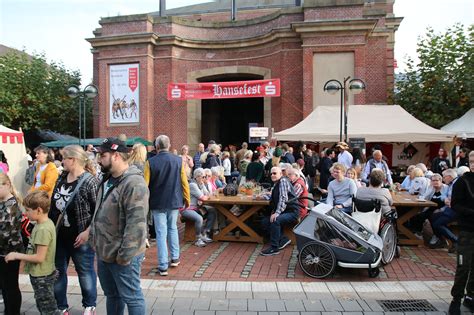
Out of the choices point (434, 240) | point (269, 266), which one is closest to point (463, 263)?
point (269, 266)

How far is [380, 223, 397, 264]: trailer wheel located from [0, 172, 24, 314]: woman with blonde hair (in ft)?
Answer: 15.3

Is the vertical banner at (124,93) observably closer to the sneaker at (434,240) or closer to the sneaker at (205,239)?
the sneaker at (205,239)

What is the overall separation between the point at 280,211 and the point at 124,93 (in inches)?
630

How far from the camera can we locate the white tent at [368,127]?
13180 mm

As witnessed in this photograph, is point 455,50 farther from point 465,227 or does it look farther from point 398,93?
point 465,227

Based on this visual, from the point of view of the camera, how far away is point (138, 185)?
3193 millimetres

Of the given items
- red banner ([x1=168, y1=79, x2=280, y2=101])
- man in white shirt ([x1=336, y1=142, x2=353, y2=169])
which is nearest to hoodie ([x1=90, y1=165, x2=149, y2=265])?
man in white shirt ([x1=336, y1=142, x2=353, y2=169])

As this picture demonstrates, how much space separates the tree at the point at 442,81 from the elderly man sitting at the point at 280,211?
1288cm

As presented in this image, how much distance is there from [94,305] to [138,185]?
1.75m

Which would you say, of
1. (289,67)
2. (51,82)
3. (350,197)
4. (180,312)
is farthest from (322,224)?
(51,82)

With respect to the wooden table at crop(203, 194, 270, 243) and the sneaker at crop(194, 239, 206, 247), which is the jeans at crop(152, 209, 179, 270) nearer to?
the sneaker at crop(194, 239, 206, 247)

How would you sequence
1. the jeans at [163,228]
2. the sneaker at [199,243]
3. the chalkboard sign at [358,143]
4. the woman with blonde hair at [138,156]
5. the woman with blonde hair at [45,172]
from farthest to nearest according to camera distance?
the chalkboard sign at [358,143] < the sneaker at [199,243] < the woman with blonde hair at [138,156] < the woman with blonde hair at [45,172] < the jeans at [163,228]

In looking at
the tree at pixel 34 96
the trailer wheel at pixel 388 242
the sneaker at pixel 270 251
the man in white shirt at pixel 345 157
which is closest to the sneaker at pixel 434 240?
the trailer wheel at pixel 388 242

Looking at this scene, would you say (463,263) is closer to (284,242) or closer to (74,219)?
(284,242)
